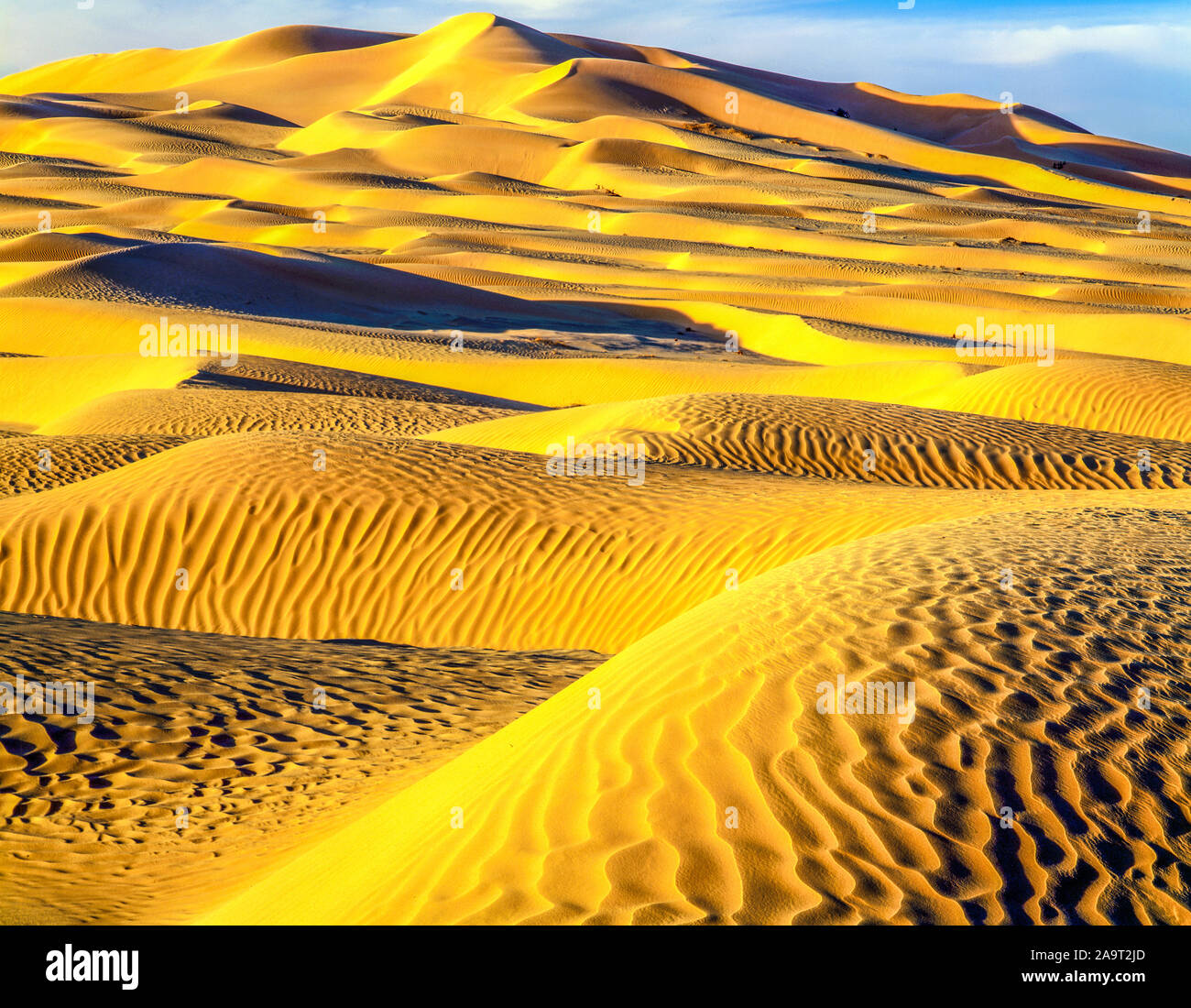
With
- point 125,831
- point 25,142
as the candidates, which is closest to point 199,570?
point 125,831

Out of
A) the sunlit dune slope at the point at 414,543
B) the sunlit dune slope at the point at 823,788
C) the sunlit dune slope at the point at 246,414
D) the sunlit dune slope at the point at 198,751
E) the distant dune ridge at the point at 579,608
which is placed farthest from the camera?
the sunlit dune slope at the point at 246,414

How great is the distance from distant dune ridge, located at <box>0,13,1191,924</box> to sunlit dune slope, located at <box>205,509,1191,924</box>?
0.05ft

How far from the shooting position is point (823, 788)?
11.1 feet

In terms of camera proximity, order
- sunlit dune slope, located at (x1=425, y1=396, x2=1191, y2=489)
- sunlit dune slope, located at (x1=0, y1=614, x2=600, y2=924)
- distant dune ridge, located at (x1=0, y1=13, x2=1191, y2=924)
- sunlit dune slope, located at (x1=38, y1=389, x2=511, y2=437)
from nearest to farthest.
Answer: distant dune ridge, located at (x1=0, y1=13, x2=1191, y2=924), sunlit dune slope, located at (x1=0, y1=614, x2=600, y2=924), sunlit dune slope, located at (x1=425, y1=396, x2=1191, y2=489), sunlit dune slope, located at (x1=38, y1=389, x2=511, y2=437)

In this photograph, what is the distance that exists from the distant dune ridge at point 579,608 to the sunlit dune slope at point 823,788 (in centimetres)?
1

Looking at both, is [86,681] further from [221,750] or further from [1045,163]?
[1045,163]

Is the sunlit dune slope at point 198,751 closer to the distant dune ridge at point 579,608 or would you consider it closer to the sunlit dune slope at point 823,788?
the distant dune ridge at point 579,608

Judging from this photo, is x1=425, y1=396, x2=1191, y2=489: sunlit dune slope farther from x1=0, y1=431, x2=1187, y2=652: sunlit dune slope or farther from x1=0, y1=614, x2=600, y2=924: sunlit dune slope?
x1=0, y1=614, x2=600, y2=924: sunlit dune slope

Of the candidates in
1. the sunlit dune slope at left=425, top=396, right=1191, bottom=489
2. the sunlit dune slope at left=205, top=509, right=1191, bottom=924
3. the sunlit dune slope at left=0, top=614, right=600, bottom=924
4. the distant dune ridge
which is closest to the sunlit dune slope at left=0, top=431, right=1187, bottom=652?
the distant dune ridge

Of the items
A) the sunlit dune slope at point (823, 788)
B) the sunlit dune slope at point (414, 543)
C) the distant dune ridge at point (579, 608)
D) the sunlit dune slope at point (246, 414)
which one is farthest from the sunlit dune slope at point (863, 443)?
the sunlit dune slope at point (823, 788)

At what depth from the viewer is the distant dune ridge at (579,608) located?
330cm

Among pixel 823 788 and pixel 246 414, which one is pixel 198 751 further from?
pixel 246 414

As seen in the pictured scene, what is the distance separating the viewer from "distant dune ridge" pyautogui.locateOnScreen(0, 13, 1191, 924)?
330 centimetres
